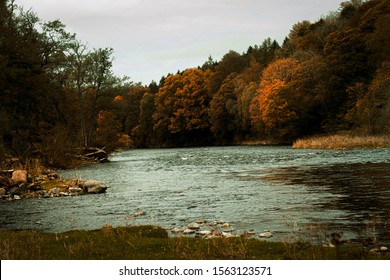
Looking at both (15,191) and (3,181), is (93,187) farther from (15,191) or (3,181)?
(3,181)

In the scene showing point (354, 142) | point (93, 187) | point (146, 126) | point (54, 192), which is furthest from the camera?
point (146, 126)

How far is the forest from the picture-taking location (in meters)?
36.5

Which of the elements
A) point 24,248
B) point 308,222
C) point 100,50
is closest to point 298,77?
point 100,50

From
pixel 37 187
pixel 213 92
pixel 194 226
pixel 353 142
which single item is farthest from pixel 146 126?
pixel 194 226

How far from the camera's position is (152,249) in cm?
1074

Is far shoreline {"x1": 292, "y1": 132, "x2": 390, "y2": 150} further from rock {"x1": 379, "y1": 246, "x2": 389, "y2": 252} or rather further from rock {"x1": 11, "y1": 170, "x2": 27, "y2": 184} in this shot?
rock {"x1": 379, "y1": 246, "x2": 389, "y2": 252}

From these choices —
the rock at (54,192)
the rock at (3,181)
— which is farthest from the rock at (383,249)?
the rock at (3,181)

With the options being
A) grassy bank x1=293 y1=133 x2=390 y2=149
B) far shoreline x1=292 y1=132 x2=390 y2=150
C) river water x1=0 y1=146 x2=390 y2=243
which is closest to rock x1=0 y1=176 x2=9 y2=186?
river water x1=0 y1=146 x2=390 y2=243

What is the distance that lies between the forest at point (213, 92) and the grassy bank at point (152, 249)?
20868mm

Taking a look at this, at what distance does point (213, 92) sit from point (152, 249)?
103 m

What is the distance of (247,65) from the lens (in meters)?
117

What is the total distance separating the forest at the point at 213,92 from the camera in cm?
3655

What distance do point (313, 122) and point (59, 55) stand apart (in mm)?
47071

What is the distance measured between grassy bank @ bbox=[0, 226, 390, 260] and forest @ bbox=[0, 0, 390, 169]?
2087 cm
